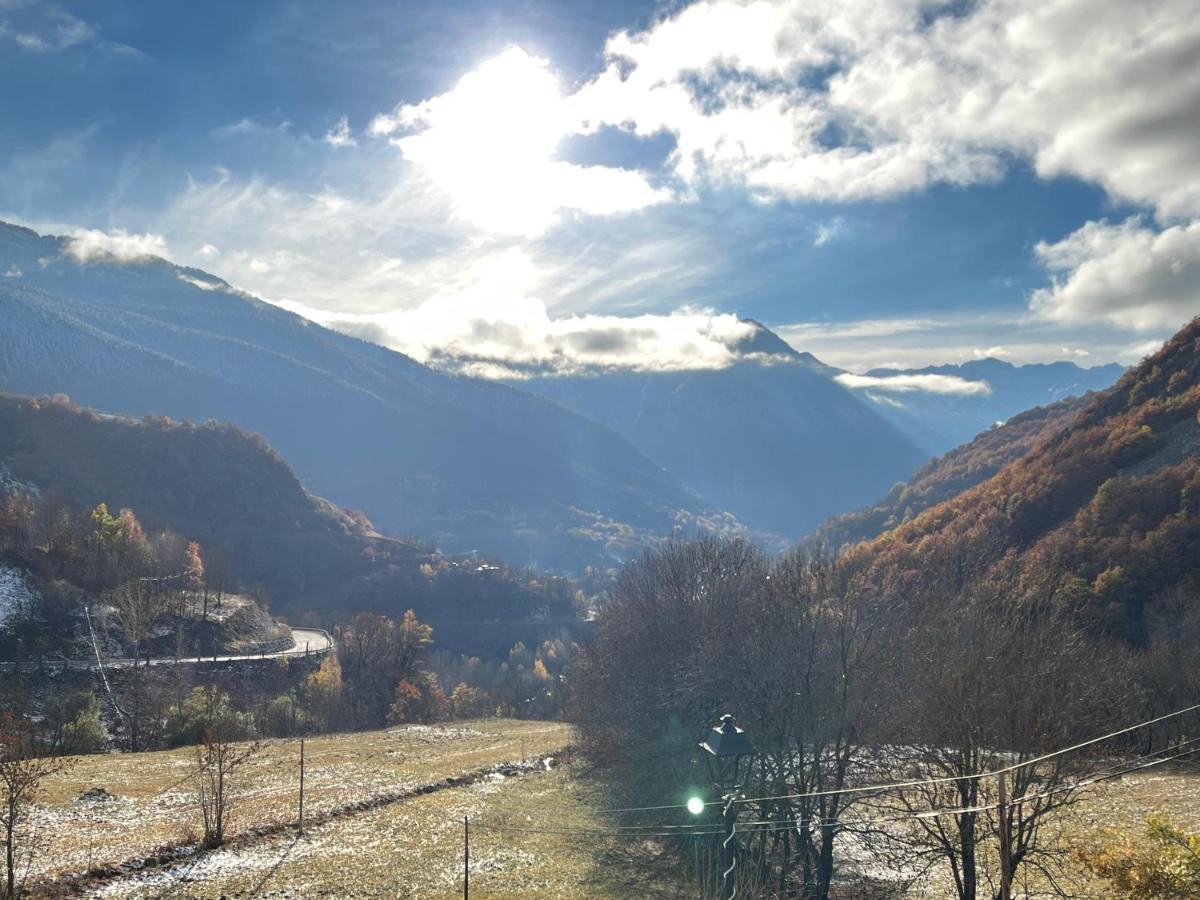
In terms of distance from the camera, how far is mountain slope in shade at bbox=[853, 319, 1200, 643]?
257ft

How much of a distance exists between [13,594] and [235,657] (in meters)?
31.2

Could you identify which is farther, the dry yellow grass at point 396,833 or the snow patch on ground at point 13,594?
the snow patch on ground at point 13,594

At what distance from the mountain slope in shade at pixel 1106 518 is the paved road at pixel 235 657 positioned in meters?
96.3

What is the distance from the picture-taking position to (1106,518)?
98.8 metres

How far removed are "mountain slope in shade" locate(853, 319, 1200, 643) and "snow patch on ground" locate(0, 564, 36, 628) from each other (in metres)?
109

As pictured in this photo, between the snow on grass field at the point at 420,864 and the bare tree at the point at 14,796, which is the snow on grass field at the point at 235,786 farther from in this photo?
the snow on grass field at the point at 420,864

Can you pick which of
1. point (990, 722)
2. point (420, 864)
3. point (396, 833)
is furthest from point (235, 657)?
point (990, 722)

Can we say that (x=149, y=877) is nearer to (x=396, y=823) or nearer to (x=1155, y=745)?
(x=396, y=823)

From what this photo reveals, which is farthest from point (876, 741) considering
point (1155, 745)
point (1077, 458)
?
point (1077, 458)

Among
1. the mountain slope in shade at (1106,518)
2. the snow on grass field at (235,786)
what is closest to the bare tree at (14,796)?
the snow on grass field at (235,786)

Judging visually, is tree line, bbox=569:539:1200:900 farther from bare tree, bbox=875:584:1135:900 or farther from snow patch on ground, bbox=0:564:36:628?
snow patch on ground, bbox=0:564:36:628

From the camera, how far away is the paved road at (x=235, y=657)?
301ft

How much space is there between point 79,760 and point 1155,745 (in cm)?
7725

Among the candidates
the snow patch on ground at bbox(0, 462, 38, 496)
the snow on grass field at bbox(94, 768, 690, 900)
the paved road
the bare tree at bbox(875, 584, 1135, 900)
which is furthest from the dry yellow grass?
the snow patch on ground at bbox(0, 462, 38, 496)
